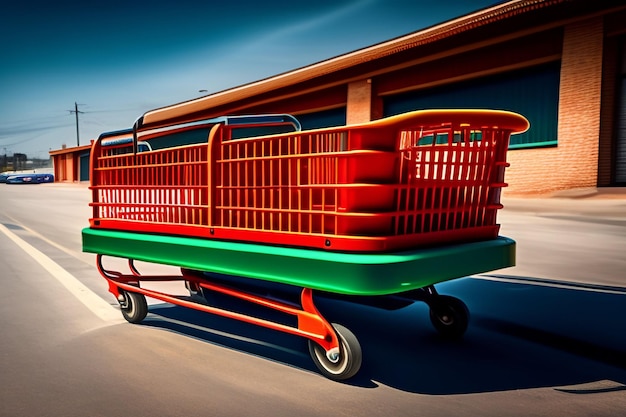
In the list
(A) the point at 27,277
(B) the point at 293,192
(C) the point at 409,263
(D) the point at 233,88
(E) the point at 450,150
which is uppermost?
(D) the point at 233,88

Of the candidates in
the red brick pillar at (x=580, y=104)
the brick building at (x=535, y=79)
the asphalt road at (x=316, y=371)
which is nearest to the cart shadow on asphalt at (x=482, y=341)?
the asphalt road at (x=316, y=371)

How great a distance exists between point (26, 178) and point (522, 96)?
185ft

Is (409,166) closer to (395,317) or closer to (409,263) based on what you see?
(409,263)

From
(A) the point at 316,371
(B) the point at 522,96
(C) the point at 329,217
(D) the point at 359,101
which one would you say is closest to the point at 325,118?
(D) the point at 359,101

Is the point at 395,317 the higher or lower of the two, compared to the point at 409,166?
lower

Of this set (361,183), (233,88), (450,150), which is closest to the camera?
(361,183)

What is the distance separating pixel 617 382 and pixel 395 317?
1.65 m

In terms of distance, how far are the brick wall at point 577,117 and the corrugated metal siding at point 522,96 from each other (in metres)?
0.55

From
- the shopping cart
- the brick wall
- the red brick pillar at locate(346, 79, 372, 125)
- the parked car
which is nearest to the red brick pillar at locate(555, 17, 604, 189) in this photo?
the brick wall

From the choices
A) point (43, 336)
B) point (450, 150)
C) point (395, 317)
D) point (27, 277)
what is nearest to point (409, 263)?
point (450, 150)

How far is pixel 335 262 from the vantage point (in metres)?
2.72

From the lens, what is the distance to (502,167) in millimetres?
3441

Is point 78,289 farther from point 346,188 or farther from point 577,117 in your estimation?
point 577,117

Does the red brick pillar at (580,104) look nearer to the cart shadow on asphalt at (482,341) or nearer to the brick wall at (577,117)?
the brick wall at (577,117)
